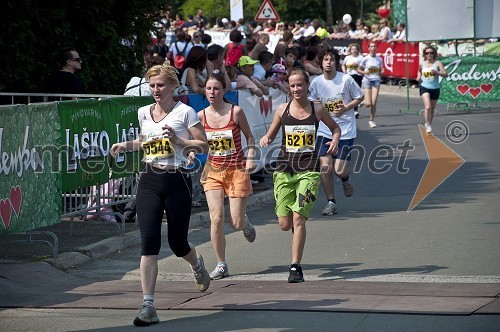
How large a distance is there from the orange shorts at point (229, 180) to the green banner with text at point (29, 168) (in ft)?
5.47

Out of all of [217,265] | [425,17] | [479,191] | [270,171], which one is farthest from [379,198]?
[425,17]

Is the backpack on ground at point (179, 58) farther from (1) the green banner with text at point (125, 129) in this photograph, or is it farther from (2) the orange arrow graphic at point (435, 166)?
(1) the green banner with text at point (125, 129)

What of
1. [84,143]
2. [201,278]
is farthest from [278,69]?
[201,278]

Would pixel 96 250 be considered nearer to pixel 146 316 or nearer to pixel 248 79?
pixel 146 316

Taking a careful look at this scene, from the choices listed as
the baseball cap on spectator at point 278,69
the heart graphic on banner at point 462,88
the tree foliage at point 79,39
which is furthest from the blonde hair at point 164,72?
the heart graphic on banner at point 462,88

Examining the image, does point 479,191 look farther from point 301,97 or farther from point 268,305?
point 268,305

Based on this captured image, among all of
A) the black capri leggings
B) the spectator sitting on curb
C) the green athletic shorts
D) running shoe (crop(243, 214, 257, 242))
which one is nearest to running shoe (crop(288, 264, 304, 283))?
the green athletic shorts

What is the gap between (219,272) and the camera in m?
9.93

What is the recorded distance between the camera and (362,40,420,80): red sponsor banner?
112ft

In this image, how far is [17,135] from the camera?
1018 cm

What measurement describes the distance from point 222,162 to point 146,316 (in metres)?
2.65

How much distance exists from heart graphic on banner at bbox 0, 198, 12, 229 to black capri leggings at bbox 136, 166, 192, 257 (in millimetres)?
2065

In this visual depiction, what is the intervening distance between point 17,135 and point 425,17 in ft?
64.3

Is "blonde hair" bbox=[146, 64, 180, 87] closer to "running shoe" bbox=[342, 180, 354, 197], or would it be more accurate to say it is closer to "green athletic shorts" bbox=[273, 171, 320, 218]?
"green athletic shorts" bbox=[273, 171, 320, 218]
